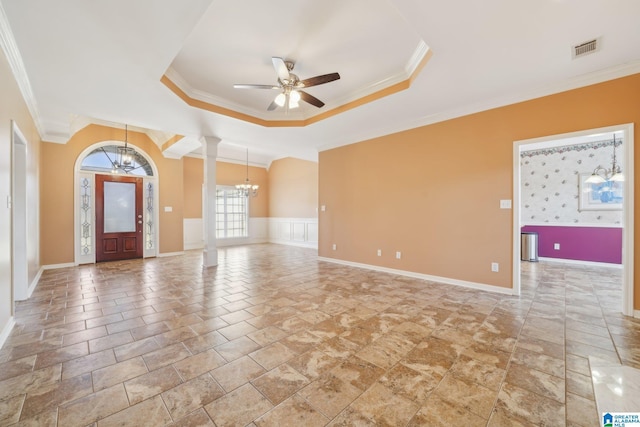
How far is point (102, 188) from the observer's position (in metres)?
6.09

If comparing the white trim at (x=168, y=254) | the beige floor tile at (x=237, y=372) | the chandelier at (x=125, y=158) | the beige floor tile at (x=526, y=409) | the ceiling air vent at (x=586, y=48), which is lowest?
the beige floor tile at (x=526, y=409)

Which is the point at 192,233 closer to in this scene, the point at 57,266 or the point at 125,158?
the point at 125,158

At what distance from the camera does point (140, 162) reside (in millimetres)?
6672

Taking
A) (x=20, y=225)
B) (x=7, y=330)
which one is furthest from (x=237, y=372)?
(x=20, y=225)

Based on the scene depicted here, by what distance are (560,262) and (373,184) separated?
4.80 m

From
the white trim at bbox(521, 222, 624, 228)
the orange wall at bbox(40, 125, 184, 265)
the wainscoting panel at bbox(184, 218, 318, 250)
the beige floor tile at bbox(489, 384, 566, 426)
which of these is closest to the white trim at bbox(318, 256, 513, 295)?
the beige floor tile at bbox(489, 384, 566, 426)

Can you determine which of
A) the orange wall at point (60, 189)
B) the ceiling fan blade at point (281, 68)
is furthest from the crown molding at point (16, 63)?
the ceiling fan blade at point (281, 68)

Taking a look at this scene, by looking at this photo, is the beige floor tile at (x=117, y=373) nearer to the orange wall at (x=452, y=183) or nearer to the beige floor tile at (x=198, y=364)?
the beige floor tile at (x=198, y=364)

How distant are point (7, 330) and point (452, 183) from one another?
574cm

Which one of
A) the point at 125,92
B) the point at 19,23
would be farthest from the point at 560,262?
the point at 19,23

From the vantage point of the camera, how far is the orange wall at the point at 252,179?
912 centimetres

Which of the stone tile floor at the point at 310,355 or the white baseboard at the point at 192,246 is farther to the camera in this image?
the white baseboard at the point at 192,246

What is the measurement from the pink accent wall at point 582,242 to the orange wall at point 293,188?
6114 mm

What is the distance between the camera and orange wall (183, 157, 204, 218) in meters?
8.23
